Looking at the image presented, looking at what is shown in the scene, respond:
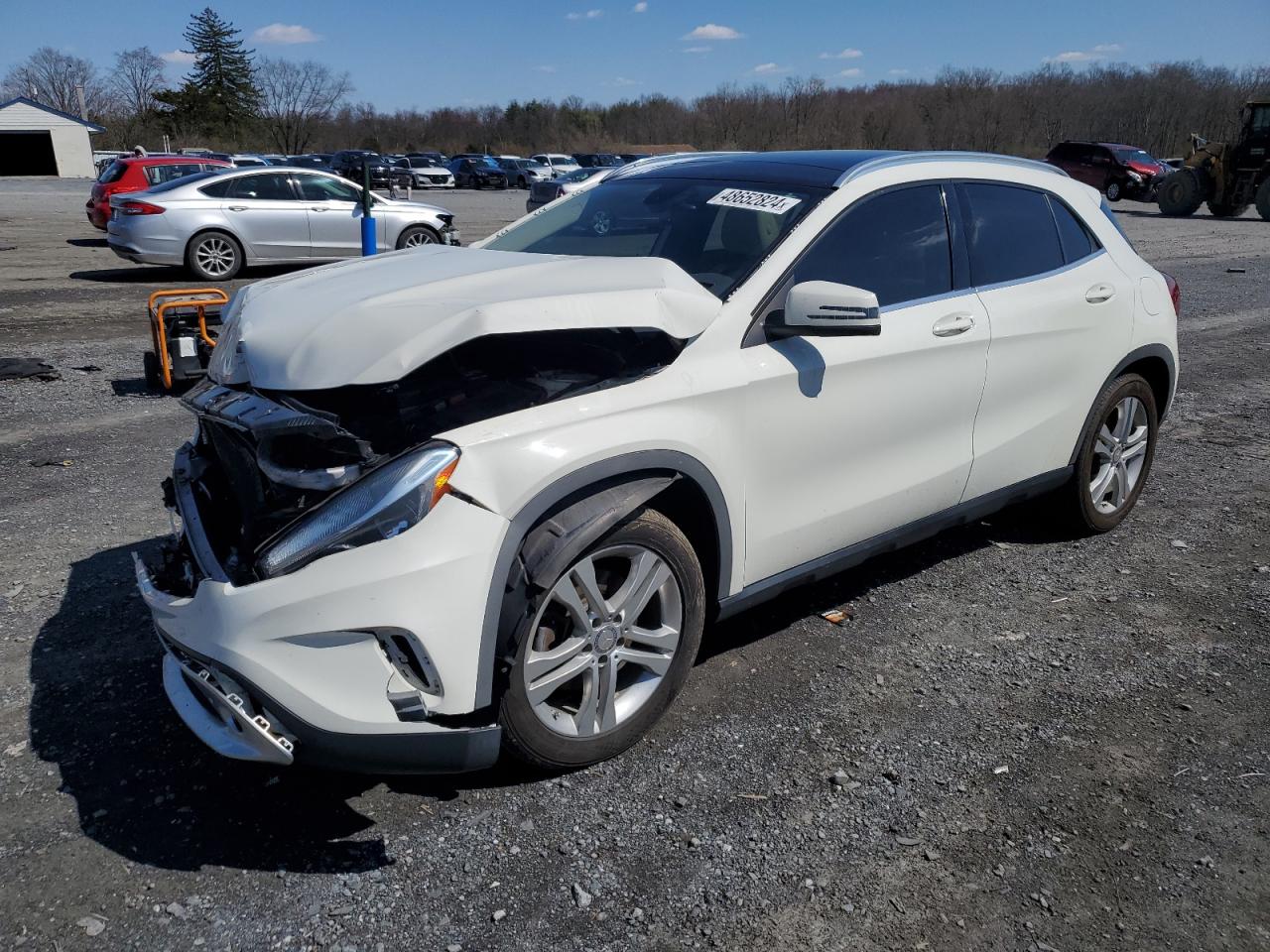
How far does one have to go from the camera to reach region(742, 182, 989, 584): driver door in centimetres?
319

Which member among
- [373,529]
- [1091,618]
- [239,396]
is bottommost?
[1091,618]

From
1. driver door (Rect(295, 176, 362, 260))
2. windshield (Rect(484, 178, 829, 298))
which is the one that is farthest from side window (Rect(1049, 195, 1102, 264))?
driver door (Rect(295, 176, 362, 260))

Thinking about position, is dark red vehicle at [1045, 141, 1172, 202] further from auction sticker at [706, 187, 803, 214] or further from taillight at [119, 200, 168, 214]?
auction sticker at [706, 187, 803, 214]

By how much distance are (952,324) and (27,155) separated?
226ft

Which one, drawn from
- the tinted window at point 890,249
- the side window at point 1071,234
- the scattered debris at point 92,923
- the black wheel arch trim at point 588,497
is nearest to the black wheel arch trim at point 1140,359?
the side window at point 1071,234

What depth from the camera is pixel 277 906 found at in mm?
2428

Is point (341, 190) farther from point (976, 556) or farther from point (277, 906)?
point (277, 906)

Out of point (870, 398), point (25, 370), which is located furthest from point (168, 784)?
point (25, 370)

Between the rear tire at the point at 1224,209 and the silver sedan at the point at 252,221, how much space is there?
24.3 m

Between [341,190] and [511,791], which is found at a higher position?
[341,190]

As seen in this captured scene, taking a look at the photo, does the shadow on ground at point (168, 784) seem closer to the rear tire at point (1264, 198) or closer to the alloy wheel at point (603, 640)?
the alloy wheel at point (603, 640)

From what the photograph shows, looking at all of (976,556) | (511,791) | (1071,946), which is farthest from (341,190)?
(1071,946)

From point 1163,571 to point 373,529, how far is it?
380 cm

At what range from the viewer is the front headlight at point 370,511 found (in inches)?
93.7
